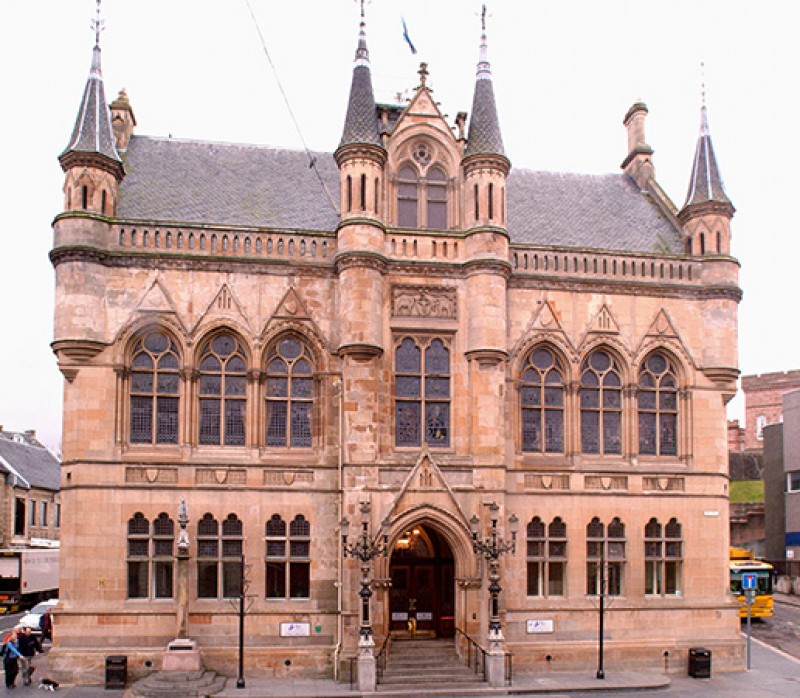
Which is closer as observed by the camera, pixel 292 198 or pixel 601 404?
pixel 601 404

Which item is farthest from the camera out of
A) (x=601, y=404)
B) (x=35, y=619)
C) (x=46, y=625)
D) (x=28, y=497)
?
(x=28, y=497)

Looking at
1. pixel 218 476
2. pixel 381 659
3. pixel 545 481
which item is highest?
pixel 218 476

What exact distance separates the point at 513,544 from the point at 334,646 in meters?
5.94

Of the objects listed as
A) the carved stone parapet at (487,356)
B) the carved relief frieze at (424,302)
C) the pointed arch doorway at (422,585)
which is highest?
the carved relief frieze at (424,302)

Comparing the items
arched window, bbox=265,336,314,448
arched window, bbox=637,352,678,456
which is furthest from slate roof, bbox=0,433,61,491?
arched window, bbox=637,352,678,456

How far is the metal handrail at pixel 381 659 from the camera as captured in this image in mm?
24922

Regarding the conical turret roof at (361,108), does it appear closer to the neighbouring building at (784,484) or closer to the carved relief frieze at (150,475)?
the carved relief frieze at (150,475)

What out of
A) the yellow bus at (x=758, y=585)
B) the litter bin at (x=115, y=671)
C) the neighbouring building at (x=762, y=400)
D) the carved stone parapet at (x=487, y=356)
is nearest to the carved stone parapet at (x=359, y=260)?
the carved stone parapet at (x=487, y=356)

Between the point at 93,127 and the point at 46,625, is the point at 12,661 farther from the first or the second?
the point at 93,127

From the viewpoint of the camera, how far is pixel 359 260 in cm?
2730

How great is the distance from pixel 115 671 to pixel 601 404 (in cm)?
1616

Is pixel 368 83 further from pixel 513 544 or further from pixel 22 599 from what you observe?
pixel 22 599

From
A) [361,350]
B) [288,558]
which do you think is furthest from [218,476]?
[361,350]

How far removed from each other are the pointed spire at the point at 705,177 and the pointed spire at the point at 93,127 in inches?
731
